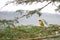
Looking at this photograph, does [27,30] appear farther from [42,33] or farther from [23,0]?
[23,0]

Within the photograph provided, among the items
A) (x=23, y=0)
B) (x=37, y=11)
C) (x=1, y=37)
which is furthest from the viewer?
(x=23, y=0)

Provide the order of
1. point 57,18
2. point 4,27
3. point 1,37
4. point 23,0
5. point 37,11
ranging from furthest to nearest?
point 57,18 → point 23,0 → point 37,11 → point 4,27 → point 1,37

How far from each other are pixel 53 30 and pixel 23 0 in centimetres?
85

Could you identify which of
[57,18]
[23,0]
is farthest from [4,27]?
[57,18]

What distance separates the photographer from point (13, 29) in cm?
114

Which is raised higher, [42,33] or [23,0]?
[23,0]

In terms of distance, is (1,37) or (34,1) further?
(34,1)

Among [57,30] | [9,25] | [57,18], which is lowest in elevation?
[57,18]

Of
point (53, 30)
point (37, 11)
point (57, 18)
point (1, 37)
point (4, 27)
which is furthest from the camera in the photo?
point (57, 18)

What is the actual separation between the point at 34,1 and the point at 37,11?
0.20 m

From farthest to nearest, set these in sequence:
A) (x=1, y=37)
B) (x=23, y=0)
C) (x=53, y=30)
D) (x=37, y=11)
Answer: (x=23, y=0) < (x=37, y=11) < (x=53, y=30) < (x=1, y=37)

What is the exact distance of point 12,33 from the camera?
108cm

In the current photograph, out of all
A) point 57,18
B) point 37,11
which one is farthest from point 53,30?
point 57,18

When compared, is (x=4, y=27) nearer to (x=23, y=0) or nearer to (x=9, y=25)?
(x=9, y=25)
